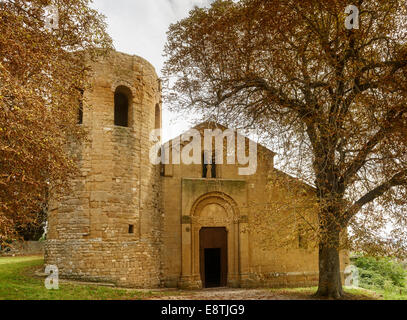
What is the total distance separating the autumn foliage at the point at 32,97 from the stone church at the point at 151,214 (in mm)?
3856

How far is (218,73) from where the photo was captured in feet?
35.8

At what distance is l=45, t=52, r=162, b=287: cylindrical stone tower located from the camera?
12.8 metres

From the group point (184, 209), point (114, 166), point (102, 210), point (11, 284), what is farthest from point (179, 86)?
point (11, 284)

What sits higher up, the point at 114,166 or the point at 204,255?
the point at 114,166

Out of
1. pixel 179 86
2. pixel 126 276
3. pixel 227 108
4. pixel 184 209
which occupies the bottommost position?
pixel 126 276

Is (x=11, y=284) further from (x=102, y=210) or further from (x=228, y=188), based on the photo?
(x=228, y=188)

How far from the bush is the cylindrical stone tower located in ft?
48.3

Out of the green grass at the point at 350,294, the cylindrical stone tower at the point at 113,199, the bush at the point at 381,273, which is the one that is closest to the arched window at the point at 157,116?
the cylindrical stone tower at the point at 113,199

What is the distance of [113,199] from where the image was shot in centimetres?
1348

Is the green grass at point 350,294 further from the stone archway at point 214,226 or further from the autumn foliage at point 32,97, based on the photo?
the autumn foliage at point 32,97

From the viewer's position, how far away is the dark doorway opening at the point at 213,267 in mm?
16875
